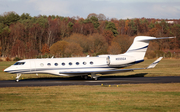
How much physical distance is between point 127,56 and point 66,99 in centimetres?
1315

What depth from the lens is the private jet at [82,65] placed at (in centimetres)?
2325

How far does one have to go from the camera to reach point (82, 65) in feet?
79.0

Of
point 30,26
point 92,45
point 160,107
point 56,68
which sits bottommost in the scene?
point 160,107

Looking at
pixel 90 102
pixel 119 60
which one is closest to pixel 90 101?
pixel 90 102

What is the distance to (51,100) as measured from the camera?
13.2 meters

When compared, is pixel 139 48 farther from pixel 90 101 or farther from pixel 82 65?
pixel 90 101

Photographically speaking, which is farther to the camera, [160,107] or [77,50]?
[77,50]

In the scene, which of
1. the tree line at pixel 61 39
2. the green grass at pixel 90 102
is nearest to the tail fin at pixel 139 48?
the green grass at pixel 90 102

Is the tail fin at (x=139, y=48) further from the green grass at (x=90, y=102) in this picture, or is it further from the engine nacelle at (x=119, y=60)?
the green grass at (x=90, y=102)

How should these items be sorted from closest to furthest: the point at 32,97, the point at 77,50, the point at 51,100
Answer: the point at 51,100
the point at 32,97
the point at 77,50

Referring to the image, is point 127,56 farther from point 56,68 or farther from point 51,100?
point 51,100

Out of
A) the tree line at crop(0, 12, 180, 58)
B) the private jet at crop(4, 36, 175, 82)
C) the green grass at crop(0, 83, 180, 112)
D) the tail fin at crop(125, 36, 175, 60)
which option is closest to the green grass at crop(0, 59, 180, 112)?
the green grass at crop(0, 83, 180, 112)

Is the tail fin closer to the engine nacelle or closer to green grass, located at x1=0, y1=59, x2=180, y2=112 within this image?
the engine nacelle

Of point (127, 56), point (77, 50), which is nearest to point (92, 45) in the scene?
point (77, 50)
